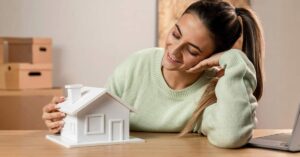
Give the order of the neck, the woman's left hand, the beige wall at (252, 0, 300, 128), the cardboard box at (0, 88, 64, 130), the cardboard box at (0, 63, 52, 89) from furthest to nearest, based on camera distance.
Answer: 1. the beige wall at (252, 0, 300, 128)
2. the cardboard box at (0, 63, 52, 89)
3. the cardboard box at (0, 88, 64, 130)
4. the neck
5. the woman's left hand

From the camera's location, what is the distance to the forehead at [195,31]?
1488 mm

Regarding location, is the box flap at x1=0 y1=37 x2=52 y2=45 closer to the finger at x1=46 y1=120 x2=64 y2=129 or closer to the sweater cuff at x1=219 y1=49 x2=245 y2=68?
the finger at x1=46 y1=120 x2=64 y2=129

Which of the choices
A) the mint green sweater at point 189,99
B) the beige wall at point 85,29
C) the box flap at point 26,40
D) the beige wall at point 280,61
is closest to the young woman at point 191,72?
the mint green sweater at point 189,99

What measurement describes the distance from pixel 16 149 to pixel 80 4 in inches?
87.1

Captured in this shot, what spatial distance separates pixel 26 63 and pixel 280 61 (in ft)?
5.85

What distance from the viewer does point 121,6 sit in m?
3.33

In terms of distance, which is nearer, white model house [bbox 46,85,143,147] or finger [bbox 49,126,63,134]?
white model house [bbox 46,85,143,147]

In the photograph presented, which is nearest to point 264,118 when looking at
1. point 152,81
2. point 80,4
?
point 80,4

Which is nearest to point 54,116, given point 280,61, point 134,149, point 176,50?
point 134,149

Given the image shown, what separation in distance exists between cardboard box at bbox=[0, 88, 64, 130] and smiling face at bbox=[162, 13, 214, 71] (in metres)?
1.51

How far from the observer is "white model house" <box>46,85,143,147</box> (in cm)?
120

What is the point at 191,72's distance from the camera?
1.56 metres

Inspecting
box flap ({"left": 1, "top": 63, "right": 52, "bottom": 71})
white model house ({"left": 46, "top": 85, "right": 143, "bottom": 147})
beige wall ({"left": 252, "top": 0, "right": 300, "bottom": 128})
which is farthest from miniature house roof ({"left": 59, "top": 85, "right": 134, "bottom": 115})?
beige wall ({"left": 252, "top": 0, "right": 300, "bottom": 128})

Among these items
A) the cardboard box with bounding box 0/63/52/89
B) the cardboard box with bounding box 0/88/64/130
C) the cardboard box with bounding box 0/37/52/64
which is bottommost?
the cardboard box with bounding box 0/88/64/130
